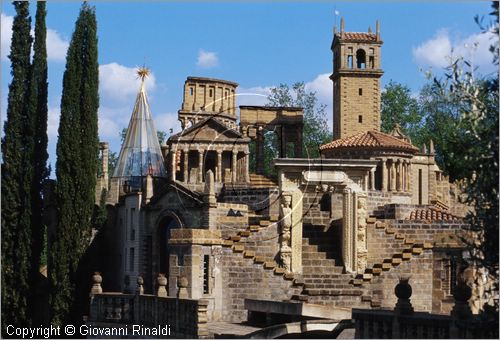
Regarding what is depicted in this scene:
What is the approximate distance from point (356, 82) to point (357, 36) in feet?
7.81

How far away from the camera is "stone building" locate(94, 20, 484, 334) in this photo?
33625 mm

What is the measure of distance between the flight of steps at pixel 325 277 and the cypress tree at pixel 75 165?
329 inches

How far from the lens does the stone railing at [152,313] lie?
28578 mm

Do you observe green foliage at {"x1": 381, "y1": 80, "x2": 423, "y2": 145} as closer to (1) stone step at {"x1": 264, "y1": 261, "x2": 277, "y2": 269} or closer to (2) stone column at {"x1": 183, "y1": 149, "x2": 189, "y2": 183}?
(2) stone column at {"x1": 183, "y1": 149, "x2": 189, "y2": 183}

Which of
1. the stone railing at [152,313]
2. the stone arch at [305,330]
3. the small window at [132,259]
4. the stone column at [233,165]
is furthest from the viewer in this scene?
the stone column at [233,165]

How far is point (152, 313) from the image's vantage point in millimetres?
32125

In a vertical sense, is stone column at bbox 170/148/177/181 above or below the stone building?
above

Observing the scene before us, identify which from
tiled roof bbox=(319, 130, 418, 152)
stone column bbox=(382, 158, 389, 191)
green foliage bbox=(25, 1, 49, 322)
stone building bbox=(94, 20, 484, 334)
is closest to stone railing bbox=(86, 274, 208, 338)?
stone building bbox=(94, 20, 484, 334)

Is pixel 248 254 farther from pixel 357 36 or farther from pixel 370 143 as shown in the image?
pixel 357 36

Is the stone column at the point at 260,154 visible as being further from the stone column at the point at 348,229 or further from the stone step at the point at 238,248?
the stone step at the point at 238,248

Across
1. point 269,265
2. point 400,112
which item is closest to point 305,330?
point 269,265

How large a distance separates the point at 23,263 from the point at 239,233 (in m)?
8.29

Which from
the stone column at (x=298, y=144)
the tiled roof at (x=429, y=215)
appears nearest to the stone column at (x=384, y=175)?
the stone column at (x=298, y=144)

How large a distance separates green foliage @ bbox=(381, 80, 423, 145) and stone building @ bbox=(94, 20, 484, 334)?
25553 mm
